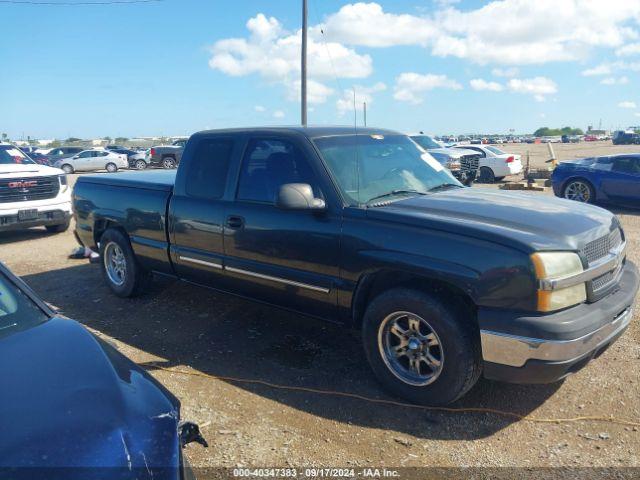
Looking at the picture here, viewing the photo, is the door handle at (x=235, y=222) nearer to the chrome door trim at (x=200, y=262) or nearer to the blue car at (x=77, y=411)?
the chrome door trim at (x=200, y=262)

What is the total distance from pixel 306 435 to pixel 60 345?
1614 millimetres

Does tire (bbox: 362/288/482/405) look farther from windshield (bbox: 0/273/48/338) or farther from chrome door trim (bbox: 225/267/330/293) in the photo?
windshield (bbox: 0/273/48/338)

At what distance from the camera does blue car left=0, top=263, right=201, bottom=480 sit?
170 cm

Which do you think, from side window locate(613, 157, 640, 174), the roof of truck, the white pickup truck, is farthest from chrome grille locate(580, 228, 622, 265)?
the white pickup truck

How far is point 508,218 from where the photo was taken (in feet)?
11.6

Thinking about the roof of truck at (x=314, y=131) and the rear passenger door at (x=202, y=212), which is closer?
the roof of truck at (x=314, y=131)

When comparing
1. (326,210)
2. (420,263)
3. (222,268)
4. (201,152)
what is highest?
(201,152)

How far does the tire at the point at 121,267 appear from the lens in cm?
578

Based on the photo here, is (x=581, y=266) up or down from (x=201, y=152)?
down

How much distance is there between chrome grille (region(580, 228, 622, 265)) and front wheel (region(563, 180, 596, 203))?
8709 mm

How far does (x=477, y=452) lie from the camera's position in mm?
3125

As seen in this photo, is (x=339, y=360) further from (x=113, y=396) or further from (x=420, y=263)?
(x=113, y=396)

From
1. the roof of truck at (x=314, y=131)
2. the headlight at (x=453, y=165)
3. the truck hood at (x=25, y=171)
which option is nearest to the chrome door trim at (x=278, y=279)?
the roof of truck at (x=314, y=131)

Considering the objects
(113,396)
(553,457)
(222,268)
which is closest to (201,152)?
(222,268)
